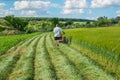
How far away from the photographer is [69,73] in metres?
15.9

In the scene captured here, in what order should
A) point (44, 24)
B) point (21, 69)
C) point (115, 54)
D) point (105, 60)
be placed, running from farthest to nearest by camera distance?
point (44, 24)
point (105, 60)
point (21, 69)
point (115, 54)

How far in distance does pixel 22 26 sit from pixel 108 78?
127 metres

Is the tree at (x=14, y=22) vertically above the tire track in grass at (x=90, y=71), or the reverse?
the tire track in grass at (x=90, y=71)

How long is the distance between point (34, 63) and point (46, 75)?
4.72 meters

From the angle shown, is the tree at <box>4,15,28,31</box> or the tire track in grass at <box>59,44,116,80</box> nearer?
the tire track in grass at <box>59,44,116,80</box>

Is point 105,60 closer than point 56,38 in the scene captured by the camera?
Yes

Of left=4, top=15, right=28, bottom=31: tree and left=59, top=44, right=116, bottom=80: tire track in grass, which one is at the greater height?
left=59, top=44, right=116, bottom=80: tire track in grass

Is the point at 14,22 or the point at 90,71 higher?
→ the point at 90,71

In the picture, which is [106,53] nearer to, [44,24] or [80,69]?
[80,69]

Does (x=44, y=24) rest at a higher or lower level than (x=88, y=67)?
lower

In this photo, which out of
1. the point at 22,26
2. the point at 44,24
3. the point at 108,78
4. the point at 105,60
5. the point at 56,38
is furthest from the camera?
the point at 44,24

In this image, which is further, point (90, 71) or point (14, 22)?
point (14, 22)

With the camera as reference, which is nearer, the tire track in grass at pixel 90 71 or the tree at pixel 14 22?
the tire track in grass at pixel 90 71

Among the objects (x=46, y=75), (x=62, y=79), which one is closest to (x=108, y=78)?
(x=62, y=79)
